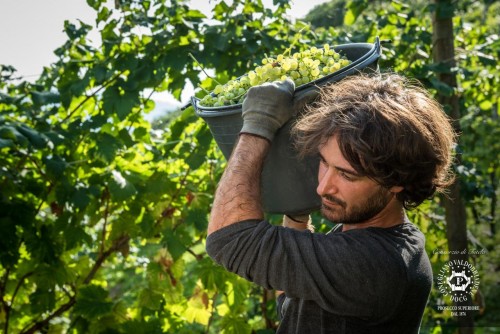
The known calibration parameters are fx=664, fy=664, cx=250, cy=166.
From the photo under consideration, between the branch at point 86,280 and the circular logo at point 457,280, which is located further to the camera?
the circular logo at point 457,280

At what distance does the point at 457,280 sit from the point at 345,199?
8.65ft

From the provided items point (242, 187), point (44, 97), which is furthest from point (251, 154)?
point (44, 97)

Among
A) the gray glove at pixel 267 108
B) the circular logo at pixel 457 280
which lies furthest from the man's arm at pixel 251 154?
the circular logo at pixel 457 280

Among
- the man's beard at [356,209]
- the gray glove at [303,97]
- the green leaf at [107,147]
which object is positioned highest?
→ the green leaf at [107,147]

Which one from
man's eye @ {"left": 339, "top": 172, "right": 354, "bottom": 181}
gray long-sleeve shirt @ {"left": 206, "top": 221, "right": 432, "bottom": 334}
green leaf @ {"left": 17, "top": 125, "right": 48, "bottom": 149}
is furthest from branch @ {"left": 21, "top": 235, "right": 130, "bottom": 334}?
A: man's eye @ {"left": 339, "top": 172, "right": 354, "bottom": 181}

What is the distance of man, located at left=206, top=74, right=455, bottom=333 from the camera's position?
143cm

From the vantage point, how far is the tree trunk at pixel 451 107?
3.40 meters

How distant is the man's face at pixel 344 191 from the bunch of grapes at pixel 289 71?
18cm

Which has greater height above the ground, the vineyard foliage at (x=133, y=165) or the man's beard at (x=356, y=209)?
the vineyard foliage at (x=133, y=165)

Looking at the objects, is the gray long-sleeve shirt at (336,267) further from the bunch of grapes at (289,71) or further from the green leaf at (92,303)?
the green leaf at (92,303)

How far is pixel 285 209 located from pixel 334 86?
0.35 meters

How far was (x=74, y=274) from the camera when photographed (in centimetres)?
337

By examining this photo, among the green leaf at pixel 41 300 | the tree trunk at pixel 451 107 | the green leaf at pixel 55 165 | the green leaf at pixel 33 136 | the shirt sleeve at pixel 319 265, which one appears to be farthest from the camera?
the tree trunk at pixel 451 107

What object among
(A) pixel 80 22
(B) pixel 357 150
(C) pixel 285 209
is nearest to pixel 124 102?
Answer: (A) pixel 80 22
